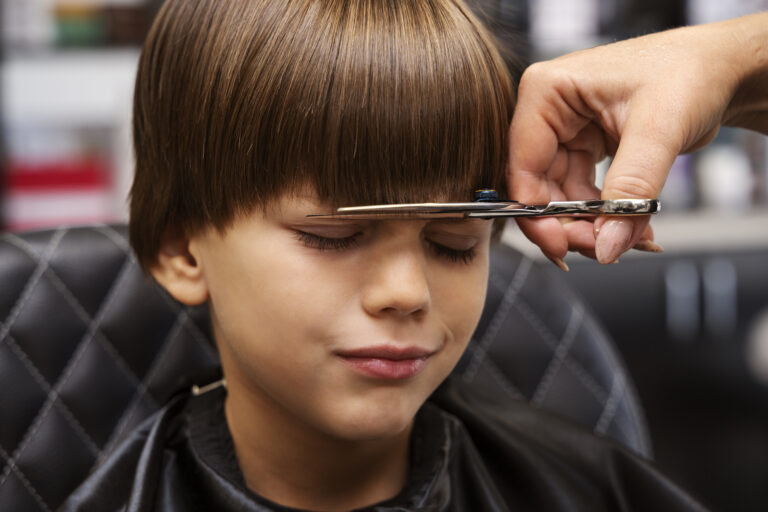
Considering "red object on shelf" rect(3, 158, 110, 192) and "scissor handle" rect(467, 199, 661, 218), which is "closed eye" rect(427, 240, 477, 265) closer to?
"scissor handle" rect(467, 199, 661, 218)

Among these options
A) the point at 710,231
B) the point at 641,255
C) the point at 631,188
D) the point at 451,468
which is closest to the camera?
the point at 631,188

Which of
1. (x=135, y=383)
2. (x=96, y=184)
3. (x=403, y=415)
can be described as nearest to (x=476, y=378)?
(x=403, y=415)

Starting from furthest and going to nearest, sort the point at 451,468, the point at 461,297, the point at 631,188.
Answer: the point at 451,468, the point at 461,297, the point at 631,188

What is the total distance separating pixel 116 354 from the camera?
47.7 inches

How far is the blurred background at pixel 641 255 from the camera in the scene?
262cm

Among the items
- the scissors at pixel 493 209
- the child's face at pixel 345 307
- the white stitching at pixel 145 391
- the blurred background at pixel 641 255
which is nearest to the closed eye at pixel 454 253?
the child's face at pixel 345 307

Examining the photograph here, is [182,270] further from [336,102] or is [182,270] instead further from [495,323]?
[495,323]

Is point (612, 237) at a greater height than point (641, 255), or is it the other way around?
point (612, 237)

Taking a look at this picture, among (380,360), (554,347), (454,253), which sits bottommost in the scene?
(554,347)

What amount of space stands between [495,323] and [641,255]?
141cm

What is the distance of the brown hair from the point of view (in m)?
0.84

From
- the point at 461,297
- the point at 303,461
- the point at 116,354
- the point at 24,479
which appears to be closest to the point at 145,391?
the point at 116,354

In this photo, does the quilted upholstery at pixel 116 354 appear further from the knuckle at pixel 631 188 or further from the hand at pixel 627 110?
the knuckle at pixel 631 188

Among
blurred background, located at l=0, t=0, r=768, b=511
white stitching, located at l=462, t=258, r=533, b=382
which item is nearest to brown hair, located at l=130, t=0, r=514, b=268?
white stitching, located at l=462, t=258, r=533, b=382
